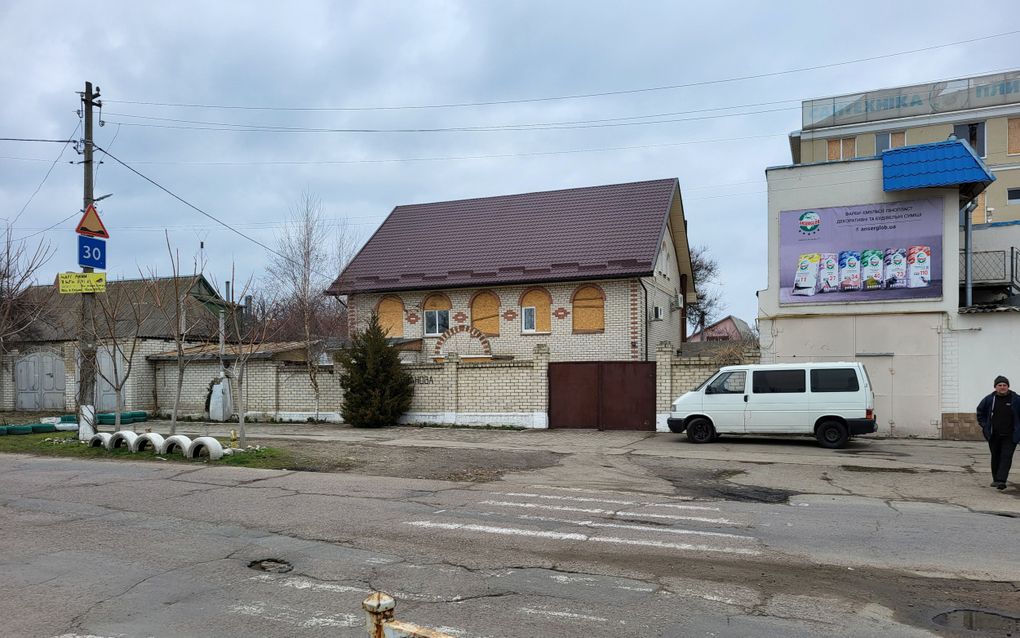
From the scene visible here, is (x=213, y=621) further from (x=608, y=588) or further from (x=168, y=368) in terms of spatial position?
(x=168, y=368)

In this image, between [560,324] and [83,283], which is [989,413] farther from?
[83,283]

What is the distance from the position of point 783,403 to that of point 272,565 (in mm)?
13155

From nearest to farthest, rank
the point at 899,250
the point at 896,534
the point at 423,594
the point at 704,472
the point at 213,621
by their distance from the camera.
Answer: the point at 213,621
the point at 423,594
the point at 896,534
the point at 704,472
the point at 899,250

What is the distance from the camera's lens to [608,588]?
6.08m

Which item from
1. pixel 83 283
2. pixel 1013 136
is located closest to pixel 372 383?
pixel 83 283

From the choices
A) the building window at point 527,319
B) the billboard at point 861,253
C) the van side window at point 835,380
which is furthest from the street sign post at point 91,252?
the billboard at point 861,253

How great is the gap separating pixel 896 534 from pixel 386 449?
11149mm

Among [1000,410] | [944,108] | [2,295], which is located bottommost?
[1000,410]

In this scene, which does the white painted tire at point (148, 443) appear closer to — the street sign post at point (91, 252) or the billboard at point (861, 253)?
the street sign post at point (91, 252)

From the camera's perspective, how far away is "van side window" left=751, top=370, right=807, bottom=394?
1688 cm

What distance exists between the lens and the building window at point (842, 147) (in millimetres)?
44469

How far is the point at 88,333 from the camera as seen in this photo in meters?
17.5

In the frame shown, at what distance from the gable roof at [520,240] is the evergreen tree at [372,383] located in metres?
5.50

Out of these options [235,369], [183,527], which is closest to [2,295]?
[235,369]
